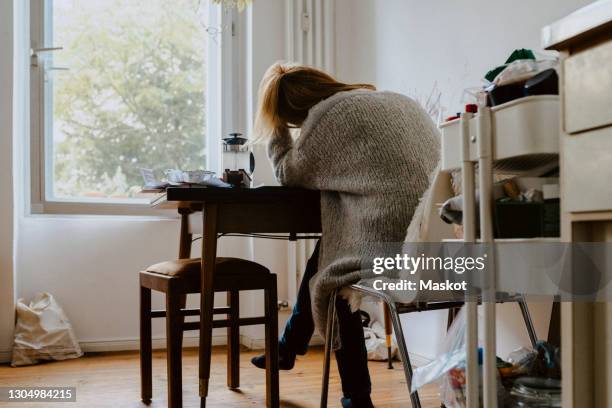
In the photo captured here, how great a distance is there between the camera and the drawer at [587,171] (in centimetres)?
88

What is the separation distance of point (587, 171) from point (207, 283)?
1.17 metres

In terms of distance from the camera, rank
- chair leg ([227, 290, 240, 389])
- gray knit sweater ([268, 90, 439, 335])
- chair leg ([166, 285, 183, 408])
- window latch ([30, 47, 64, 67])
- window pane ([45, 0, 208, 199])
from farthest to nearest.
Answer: window pane ([45, 0, 208, 199]) → window latch ([30, 47, 64, 67]) → chair leg ([227, 290, 240, 389]) → chair leg ([166, 285, 183, 408]) → gray knit sweater ([268, 90, 439, 335])

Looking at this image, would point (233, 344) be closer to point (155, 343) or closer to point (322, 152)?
point (322, 152)

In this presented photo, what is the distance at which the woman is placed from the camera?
1729 mm

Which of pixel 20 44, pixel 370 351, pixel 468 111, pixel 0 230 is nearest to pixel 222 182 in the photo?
pixel 468 111

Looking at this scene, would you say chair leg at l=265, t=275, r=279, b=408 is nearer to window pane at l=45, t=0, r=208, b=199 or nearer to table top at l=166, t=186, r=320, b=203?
table top at l=166, t=186, r=320, b=203

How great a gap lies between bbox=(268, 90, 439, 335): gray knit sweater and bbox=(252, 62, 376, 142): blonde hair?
128 mm

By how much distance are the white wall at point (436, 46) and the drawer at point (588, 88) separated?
3.70 feet

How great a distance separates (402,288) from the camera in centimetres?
159

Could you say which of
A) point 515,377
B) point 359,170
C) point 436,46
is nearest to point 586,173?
point 515,377

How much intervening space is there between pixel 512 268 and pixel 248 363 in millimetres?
1944

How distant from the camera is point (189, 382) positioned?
2.53 meters

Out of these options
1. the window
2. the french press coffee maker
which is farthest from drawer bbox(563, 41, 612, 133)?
the window

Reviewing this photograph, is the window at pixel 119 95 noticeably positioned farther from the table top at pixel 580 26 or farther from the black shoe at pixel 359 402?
the table top at pixel 580 26
